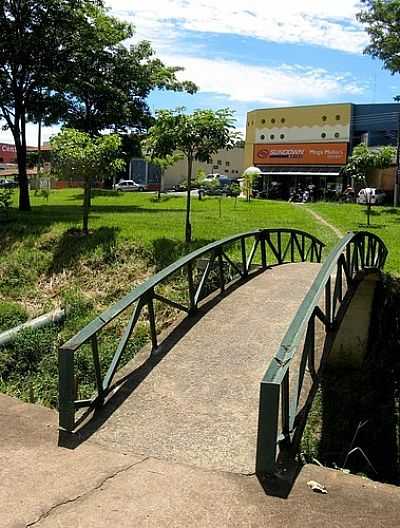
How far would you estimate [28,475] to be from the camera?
176 inches

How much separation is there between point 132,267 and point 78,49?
11450 millimetres

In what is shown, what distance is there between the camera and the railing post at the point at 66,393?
17.1 ft

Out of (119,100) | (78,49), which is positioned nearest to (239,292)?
(78,49)

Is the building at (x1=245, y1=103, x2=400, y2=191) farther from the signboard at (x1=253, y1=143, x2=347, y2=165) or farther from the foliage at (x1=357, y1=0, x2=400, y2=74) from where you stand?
the foliage at (x1=357, y1=0, x2=400, y2=74)

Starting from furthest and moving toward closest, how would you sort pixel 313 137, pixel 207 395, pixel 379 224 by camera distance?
1. pixel 313 137
2. pixel 379 224
3. pixel 207 395

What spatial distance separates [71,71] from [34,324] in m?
13.1

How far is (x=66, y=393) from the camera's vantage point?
5.25 m

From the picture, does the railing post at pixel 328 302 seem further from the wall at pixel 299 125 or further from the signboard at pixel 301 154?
the wall at pixel 299 125

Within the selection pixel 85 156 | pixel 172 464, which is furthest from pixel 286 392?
pixel 85 156

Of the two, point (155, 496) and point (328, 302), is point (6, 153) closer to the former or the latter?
point (328, 302)

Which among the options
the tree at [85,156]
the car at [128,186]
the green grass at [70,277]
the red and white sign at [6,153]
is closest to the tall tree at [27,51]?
the green grass at [70,277]

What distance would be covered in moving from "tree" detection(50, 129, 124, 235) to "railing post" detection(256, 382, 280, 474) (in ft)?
34.2

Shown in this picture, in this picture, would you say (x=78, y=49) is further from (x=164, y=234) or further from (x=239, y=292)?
(x=239, y=292)

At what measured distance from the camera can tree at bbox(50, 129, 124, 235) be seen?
13.8 m
